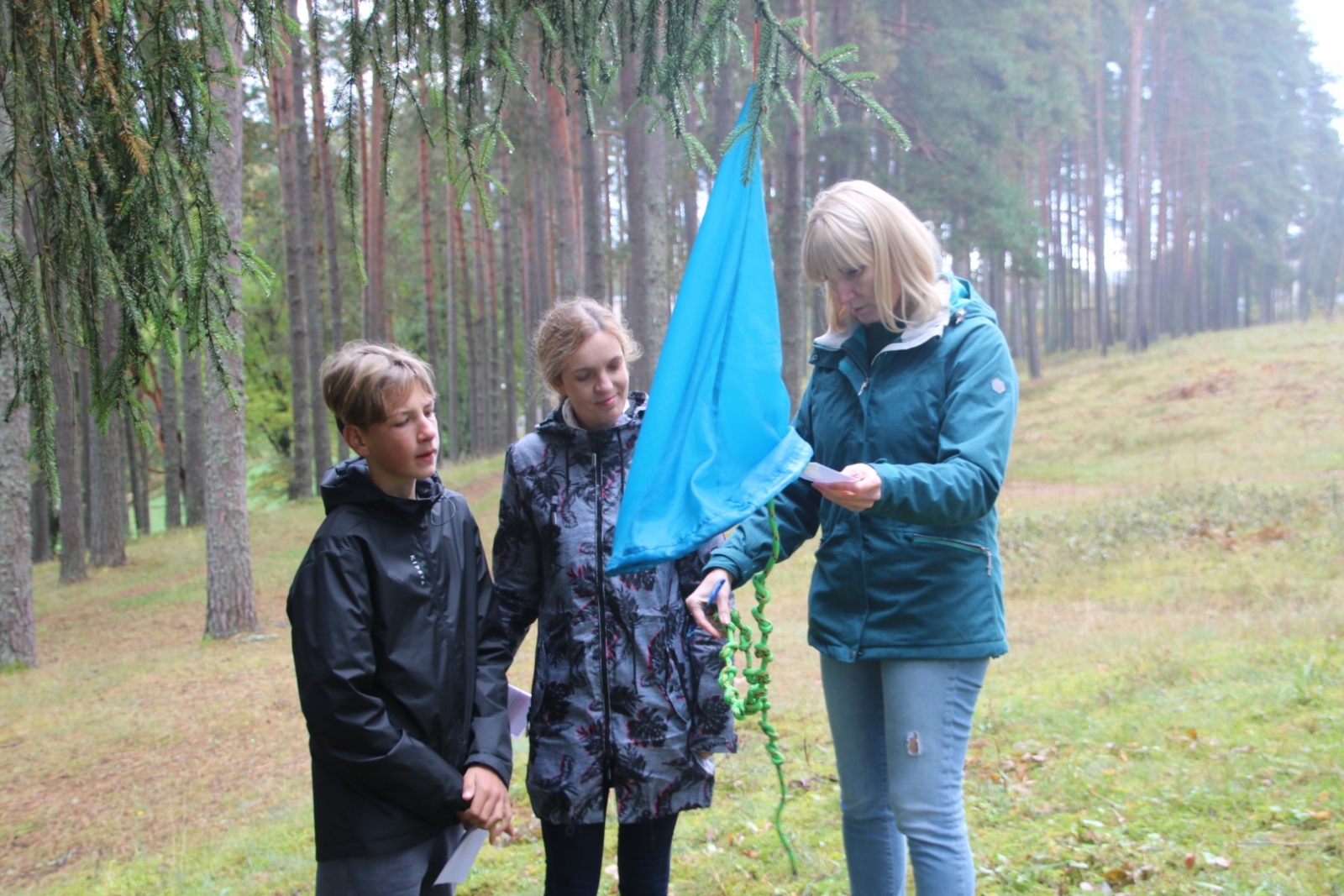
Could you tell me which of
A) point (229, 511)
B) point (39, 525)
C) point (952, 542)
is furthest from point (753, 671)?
point (39, 525)

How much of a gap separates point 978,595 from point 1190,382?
971 inches

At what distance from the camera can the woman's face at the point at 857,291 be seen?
2457 mm

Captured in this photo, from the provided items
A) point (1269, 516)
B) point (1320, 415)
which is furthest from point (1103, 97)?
point (1269, 516)

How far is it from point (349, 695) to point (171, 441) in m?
23.5

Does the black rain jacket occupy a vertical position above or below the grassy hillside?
above

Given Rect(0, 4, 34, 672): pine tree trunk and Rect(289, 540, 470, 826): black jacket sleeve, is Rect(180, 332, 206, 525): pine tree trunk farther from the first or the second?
Rect(289, 540, 470, 826): black jacket sleeve

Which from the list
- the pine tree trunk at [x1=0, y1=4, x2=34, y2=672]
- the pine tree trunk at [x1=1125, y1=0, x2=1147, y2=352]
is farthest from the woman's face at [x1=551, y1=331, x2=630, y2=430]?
the pine tree trunk at [x1=1125, y1=0, x2=1147, y2=352]

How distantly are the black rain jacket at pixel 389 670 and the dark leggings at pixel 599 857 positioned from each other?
0.87 ft

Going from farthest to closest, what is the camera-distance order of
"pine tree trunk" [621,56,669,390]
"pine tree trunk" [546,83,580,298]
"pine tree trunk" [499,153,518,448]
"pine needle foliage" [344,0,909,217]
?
"pine tree trunk" [499,153,518,448], "pine tree trunk" [546,83,580,298], "pine tree trunk" [621,56,669,390], "pine needle foliage" [344,0,909,217]

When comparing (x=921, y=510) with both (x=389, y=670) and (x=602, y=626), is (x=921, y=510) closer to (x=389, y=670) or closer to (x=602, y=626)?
(x=602, y=626)

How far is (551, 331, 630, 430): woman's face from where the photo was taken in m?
2.73

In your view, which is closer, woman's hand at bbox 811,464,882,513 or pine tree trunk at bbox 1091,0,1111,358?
woman's hand at bbox 811,464,882,513

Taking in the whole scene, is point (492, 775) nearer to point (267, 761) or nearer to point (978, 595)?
point (978, 595)

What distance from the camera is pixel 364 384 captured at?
2.58 m
